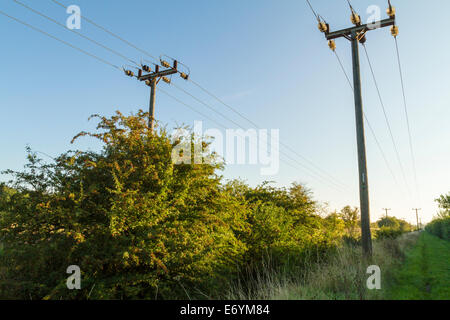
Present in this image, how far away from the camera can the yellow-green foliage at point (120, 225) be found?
19.5ft

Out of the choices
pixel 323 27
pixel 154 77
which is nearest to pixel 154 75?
pixel 154 77

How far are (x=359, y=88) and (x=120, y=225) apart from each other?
33.1 ft

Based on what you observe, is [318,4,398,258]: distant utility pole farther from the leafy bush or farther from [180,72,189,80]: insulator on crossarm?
the leafy bush

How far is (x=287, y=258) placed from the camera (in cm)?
1034

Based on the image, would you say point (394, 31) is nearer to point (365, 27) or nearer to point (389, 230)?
point (365, 27)

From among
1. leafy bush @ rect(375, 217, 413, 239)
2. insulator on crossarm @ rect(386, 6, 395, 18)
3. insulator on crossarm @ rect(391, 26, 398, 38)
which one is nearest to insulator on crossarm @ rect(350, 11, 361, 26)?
insulator on crossarm @ rect(386, 6, 395, 18)

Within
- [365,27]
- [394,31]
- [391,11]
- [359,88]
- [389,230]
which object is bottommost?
[389,230]

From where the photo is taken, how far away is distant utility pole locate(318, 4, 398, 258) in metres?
10.7

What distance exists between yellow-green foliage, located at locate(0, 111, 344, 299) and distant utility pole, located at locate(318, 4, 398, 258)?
547cm

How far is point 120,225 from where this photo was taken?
6176 millimetres

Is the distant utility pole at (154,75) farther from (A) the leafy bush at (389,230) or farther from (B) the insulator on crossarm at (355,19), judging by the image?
(A) the leafy bush at (389,230)

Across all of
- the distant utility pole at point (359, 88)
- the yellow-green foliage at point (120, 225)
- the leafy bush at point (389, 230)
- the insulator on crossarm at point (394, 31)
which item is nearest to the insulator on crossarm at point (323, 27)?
the distant utility pole at point (359, 88)

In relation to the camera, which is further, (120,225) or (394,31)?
(394,31)
